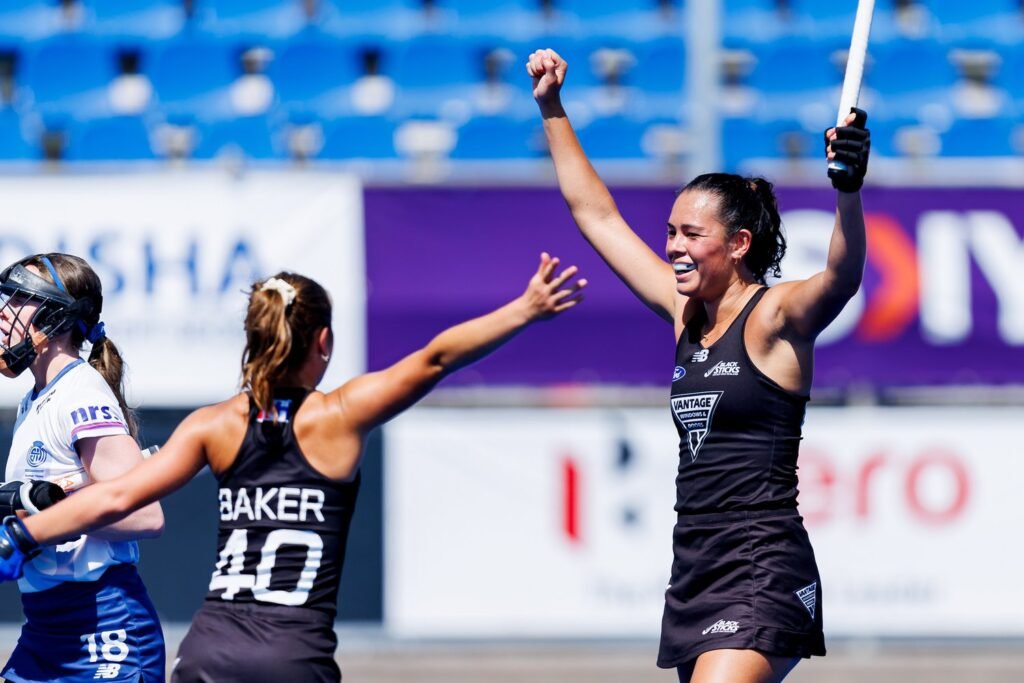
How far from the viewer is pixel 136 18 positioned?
12.0 meters

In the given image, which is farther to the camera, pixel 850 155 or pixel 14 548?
pixel 14 548

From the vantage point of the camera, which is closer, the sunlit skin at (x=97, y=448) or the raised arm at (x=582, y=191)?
the sunlit skin at (x=97, y=448)

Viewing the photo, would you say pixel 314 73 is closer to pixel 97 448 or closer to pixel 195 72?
pixel 195 72

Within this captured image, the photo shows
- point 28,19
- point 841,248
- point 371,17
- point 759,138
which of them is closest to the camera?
point 841,248

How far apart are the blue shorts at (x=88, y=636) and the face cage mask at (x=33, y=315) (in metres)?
0.65

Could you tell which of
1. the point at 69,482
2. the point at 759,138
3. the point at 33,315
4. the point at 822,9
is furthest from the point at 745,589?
the point at 822,9

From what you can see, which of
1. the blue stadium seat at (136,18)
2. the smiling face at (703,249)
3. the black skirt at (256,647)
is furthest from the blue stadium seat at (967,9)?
the black skirt at (256,647)

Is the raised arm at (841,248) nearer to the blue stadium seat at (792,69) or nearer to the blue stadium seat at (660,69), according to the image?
the blue stadium seat at (660,69)

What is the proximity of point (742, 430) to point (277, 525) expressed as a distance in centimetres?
126

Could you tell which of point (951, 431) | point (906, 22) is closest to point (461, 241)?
point (951, 431)

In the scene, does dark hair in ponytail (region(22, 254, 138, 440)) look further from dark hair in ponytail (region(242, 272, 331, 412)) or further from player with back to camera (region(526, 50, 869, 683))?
player with back to camera (region(526, 50, 869, 683))

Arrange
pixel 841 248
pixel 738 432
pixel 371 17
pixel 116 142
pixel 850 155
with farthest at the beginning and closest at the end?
pixel 371 17
pixel 116 142
pixel 738 432
pixel 841 248
pixel 850 155

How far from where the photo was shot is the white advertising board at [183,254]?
8023 mm

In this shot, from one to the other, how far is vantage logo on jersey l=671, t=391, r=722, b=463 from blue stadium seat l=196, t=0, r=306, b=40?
8445 mm
